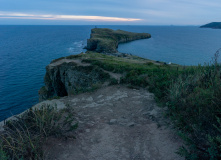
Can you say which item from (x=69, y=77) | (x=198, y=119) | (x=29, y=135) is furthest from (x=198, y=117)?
(x=69, y=77)

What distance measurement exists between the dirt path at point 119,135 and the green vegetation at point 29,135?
318 mm

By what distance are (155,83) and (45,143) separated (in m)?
7.24

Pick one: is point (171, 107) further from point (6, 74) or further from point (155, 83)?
point (6, 74)

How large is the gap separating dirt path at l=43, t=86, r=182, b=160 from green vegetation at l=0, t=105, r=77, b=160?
1.04 ft

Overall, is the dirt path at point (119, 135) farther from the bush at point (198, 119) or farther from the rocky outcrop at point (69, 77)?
the rocky outcrop at point (69, 77)

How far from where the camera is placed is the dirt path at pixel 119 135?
4.82 m

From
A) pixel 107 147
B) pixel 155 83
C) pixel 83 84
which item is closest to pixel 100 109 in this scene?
pixel 107 147

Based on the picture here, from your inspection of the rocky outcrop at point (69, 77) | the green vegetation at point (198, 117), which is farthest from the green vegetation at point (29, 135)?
the rocky outcrop at point (69, 77)

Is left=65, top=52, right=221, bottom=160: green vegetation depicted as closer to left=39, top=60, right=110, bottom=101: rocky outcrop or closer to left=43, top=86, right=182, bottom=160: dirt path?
left=43, top=86, right=182, bottom=160: dirt path

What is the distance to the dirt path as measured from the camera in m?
4.82

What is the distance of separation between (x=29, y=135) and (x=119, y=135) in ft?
9.33

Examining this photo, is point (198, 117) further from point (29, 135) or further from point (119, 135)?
point (29, 135)

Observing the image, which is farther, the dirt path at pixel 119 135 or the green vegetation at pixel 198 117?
the dirt path at pixel 119 135

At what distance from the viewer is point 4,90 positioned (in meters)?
29.9
